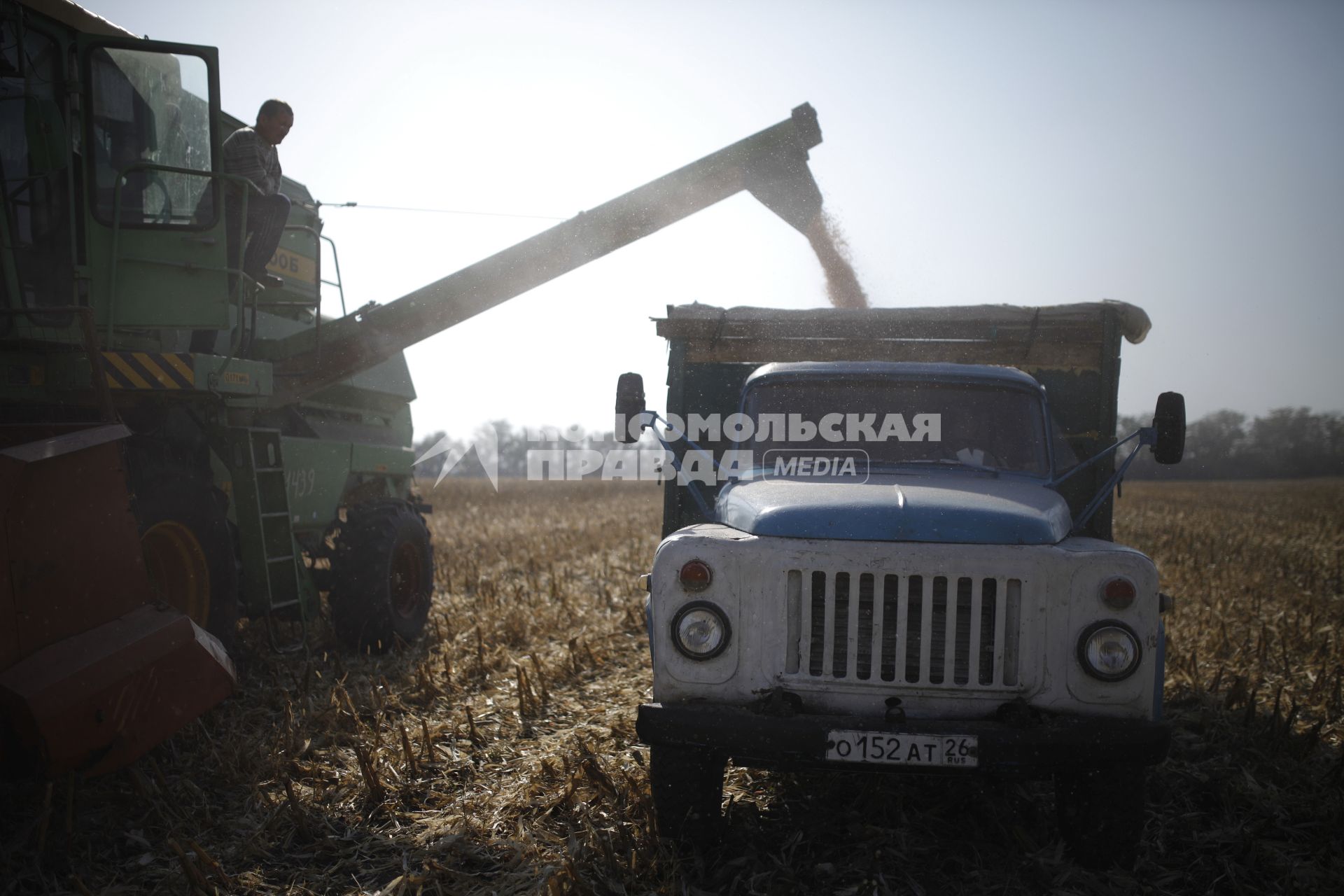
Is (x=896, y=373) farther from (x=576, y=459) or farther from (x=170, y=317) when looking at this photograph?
(x=576, y=459)

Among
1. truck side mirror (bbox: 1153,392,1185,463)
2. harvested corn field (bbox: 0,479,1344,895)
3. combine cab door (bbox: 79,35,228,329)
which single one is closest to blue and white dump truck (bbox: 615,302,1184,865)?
harvested corn field (bbox: 0,479,1344,895)

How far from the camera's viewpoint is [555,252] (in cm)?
695

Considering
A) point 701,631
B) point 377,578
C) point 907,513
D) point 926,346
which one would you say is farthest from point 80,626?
point 926,346

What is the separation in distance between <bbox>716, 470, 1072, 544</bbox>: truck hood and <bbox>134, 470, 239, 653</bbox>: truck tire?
9.83 feet

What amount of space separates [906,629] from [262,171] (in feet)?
16.7

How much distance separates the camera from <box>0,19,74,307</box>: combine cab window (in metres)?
4.59

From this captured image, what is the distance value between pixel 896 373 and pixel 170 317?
407 centimetres

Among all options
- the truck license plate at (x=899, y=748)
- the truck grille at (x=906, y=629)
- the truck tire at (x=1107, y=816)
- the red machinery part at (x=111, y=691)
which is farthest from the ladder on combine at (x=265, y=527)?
the truck tire at (x=1107, y=816)

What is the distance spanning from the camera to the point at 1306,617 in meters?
7.75

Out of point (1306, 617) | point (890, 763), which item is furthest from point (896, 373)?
point (1306, 617)

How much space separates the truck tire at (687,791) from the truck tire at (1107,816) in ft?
4.29

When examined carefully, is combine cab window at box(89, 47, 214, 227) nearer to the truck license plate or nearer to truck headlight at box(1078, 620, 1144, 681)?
the truck license plate

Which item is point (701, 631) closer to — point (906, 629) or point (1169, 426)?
point (906, 629)

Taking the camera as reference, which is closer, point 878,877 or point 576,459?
point 878,877
